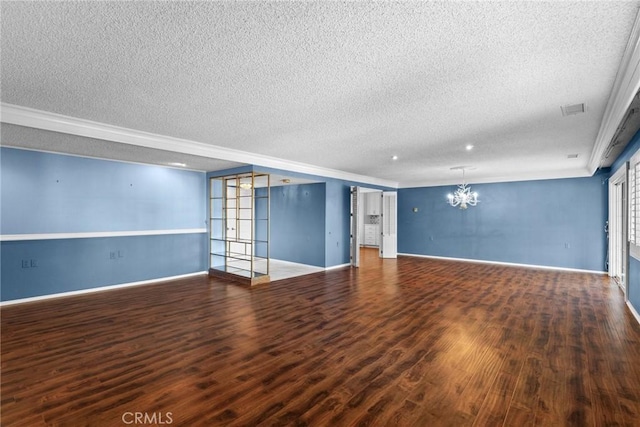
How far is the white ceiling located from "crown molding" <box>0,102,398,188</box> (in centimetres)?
15

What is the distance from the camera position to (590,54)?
2.21 meters

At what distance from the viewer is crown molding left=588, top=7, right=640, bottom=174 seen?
2020 millimetres

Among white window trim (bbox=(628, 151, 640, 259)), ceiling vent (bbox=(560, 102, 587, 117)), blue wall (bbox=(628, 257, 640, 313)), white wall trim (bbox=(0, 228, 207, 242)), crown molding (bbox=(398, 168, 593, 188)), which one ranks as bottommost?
blue wall (bbox=(628, 257, 640, 313))

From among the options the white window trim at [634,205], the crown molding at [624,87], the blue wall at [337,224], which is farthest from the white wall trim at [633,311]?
the blue wall at [337,224]

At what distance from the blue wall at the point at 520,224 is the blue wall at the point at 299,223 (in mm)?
4263

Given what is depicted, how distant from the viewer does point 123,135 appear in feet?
13.8

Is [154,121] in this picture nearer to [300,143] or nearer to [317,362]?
[300,143]

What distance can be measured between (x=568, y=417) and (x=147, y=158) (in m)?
6.66

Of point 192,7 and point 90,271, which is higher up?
point 192,7

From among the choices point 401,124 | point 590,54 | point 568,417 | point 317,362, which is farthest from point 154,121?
point 568,417

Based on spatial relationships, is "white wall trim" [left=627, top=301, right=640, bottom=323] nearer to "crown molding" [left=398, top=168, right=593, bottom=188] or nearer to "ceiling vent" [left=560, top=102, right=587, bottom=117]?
"ceiling vent" [left=560, top=102, right=587, bottom=117]

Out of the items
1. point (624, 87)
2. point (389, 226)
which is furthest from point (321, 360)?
point (389, 226)

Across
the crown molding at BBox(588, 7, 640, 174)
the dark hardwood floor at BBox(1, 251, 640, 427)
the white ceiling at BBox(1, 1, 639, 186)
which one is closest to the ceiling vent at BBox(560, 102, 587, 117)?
the white ceiling at BBox(1, 1, 639, 186)

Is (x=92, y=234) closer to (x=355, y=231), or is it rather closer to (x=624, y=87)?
(x=355, y=231)
